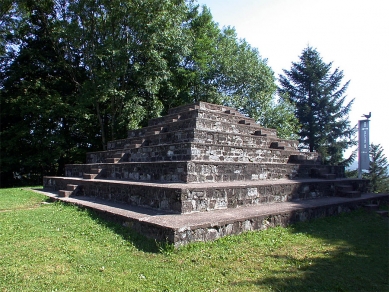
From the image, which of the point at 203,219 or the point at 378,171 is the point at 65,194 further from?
the point at 378,171

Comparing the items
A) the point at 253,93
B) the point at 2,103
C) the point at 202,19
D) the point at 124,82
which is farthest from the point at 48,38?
the point at 253,93

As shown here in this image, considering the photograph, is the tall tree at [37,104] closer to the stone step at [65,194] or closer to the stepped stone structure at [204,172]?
the stepped stone structure at [204,172]

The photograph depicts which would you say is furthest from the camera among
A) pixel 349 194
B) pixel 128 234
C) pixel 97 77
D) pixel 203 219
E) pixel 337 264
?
pixel 97 77

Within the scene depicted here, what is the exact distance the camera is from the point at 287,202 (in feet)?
24.3

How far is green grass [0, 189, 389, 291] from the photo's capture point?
3.33 meters

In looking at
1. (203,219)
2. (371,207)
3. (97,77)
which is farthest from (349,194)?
(97,77)

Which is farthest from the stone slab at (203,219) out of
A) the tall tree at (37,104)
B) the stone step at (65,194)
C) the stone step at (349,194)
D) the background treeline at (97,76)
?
the tall tree at (37,104)

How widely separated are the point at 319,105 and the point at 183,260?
24.0 m

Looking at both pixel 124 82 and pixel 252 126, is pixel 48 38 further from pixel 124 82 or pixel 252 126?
pixel 252 126

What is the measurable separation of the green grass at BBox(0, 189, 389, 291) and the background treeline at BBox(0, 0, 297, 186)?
33.9 ft

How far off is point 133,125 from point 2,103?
8093 mm

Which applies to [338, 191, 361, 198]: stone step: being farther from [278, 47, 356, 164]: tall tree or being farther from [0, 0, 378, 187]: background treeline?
[278, 47, 356, 164]: tall tree

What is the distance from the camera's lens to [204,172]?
675 centimetres

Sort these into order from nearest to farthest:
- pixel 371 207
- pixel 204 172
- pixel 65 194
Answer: pixel 204 172 → pixel 371 207 → pixel 65 194
